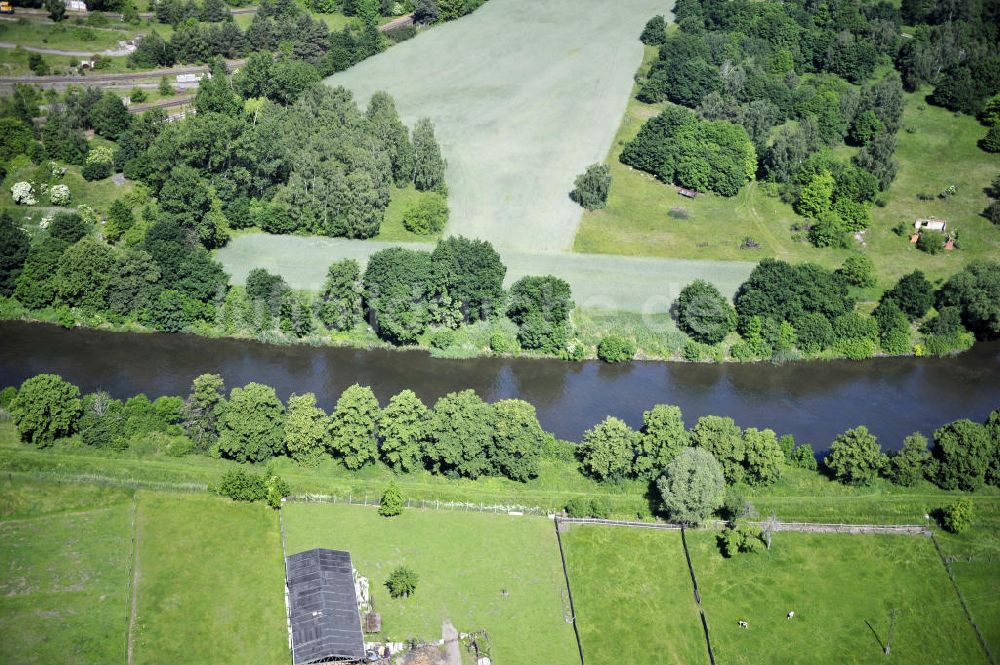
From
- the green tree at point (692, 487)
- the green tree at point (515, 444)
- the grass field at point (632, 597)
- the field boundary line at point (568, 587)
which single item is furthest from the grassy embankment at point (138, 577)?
the green tree at point (692, 487)

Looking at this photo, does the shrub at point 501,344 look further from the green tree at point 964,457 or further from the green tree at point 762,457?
the green tree at point 964,457

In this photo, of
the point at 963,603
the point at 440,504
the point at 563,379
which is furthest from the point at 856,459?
the point at 440,504

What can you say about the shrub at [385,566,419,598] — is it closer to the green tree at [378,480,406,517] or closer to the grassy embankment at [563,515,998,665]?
the green tree at [378,480,406,517]

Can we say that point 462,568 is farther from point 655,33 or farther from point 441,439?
point 655,33

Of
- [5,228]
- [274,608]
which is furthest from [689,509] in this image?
[5,228]

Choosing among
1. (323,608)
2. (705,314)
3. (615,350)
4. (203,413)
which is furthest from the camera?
(705,314)
